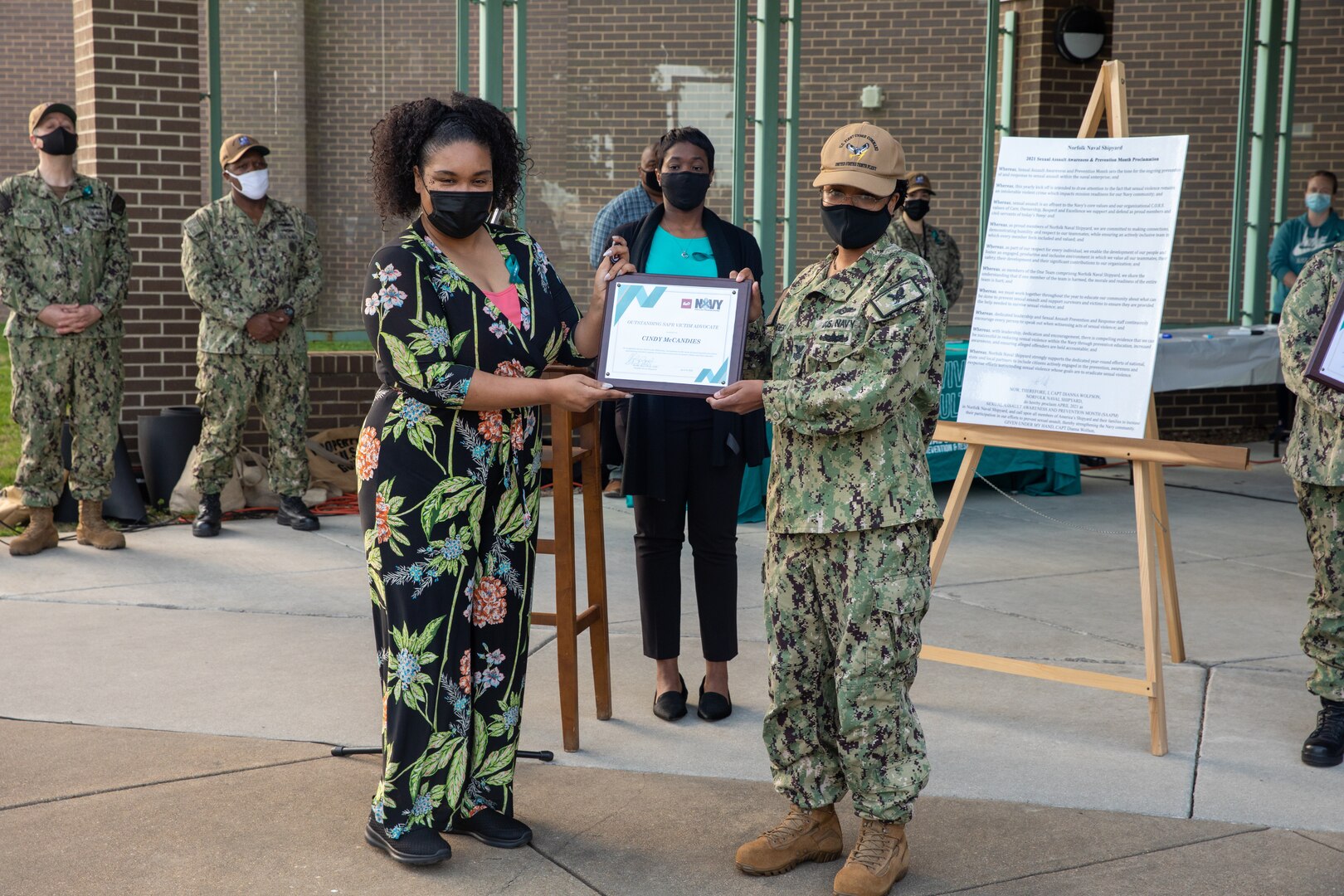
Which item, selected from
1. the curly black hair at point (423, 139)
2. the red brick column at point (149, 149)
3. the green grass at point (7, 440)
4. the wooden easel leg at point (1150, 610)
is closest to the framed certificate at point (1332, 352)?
the wooden easel leg at point (1150, 610)

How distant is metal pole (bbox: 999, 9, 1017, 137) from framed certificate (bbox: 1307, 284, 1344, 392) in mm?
6689

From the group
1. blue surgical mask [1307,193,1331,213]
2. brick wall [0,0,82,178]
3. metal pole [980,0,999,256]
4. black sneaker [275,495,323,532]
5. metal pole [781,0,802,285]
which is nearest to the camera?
black sneaker [275,495,323,532]

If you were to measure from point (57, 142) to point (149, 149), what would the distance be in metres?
1.15

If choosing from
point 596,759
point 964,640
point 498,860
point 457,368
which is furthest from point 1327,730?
point 457,368

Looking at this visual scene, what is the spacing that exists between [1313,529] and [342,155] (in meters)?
6.79

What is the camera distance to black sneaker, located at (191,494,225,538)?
712cm

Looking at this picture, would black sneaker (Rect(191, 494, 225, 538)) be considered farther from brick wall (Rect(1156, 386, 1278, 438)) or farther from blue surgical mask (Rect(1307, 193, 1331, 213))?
blue surgical mask (Rect(1307, 193, 1331, 213))

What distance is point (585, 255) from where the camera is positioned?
9336 millimetres

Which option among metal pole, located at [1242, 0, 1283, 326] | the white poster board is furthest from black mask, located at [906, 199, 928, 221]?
the white poster board

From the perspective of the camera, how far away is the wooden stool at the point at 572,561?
13.6 ft

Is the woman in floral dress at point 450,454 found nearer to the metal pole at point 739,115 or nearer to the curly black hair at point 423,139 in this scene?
the curly black hair at point 423,139

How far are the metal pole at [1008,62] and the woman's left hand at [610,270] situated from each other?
753 cm

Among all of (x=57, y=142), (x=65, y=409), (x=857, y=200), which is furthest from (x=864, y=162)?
(x=65, y=409)

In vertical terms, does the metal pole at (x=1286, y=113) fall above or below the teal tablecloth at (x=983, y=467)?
above
